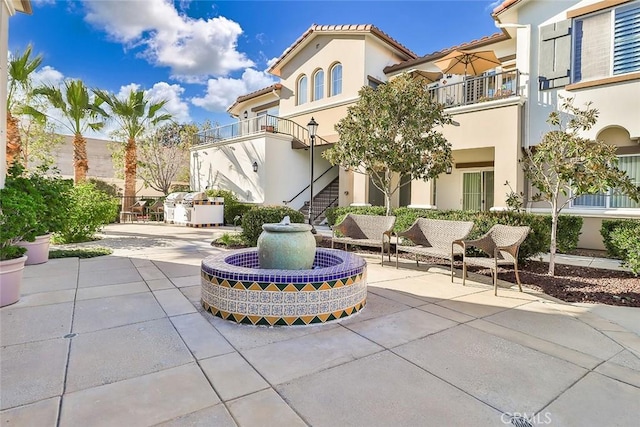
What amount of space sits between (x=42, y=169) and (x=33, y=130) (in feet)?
46.0

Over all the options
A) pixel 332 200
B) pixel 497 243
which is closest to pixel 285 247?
pixel 497 243

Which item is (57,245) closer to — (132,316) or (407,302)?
(132,316)

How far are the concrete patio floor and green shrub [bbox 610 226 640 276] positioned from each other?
196cm

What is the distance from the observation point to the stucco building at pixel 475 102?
9.29 meters

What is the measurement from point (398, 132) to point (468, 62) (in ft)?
17.4

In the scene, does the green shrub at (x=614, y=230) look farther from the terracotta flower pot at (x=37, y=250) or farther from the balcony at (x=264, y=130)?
the terracotta flower pot at (x=37, y=250)

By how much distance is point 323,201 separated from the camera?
17.3 m

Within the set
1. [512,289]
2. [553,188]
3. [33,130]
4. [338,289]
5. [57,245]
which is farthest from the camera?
[33,130]

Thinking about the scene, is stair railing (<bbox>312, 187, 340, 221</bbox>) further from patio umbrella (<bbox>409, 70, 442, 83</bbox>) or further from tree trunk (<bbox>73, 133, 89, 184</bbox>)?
tree trunk (<bbox>73, 133, 89, 184</bbox>)

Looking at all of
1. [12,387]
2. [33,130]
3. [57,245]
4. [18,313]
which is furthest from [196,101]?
[12,387]

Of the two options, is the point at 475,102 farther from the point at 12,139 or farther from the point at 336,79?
the point at 12,139

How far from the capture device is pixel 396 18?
14023 mm

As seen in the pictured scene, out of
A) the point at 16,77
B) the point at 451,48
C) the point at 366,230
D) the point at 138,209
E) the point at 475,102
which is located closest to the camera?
the point at 366,230

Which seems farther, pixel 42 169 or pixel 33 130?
pixel 33 130
